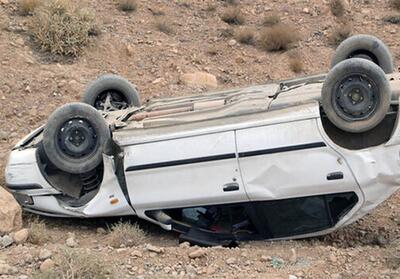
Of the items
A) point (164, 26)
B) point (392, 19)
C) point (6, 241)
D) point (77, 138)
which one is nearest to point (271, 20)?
point (164, 26)

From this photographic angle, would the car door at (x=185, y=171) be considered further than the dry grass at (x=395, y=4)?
No

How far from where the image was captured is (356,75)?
618 centimetres

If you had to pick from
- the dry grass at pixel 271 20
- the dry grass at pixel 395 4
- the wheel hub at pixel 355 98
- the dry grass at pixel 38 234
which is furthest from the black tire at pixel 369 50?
the dry grass at pixel 395 4

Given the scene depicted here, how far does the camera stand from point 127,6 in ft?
48.5

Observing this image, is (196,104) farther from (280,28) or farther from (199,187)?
(280,28)

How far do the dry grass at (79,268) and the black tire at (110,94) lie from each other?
3626 mm

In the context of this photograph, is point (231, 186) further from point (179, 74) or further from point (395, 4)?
point (395, 4)

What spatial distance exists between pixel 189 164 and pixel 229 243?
2.97 feet

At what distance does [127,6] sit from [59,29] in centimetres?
247

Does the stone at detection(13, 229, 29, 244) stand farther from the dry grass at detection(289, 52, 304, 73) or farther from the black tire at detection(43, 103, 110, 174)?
the dry grass at detection(289, 52, 304, 73)

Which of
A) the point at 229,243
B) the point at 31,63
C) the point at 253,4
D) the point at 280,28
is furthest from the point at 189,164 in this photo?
the point at 253,4

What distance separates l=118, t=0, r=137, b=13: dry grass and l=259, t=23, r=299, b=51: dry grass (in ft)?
9.36

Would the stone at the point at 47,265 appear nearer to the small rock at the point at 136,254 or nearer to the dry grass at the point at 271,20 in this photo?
the small rock at the point at 136,254

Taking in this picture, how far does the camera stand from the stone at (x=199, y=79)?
40.4 ft
